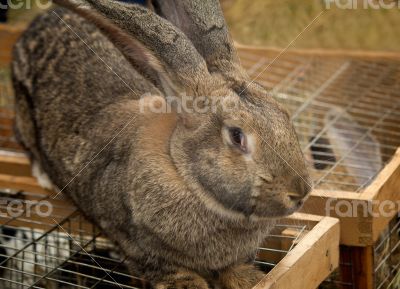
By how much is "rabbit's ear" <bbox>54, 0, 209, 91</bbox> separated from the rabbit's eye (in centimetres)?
25

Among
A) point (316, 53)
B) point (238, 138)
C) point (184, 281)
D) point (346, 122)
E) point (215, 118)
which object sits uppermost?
point (316, 53)

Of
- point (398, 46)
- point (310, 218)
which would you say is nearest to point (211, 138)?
point (310, 218)

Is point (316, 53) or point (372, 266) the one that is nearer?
point (372, 266)

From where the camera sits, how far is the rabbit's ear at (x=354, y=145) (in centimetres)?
410

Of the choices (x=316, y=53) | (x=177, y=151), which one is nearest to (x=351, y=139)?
(x=316, y=53)

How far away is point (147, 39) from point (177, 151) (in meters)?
0.39

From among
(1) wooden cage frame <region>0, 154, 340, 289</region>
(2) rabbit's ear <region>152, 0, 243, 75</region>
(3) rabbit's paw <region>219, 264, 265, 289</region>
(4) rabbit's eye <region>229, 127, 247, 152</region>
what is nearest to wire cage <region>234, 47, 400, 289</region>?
(1) wooden cage frame <region>0, 154, 340, 289</region>

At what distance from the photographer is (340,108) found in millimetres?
4648

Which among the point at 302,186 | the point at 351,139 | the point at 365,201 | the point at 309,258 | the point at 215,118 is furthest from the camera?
the point at 351,139

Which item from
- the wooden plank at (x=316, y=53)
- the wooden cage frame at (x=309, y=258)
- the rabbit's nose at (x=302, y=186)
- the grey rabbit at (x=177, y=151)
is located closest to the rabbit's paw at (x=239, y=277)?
the grey rabbit at (x=177, y=151)

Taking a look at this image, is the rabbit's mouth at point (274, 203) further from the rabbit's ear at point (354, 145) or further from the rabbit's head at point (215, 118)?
the rabbit's ear at point (354, 145)

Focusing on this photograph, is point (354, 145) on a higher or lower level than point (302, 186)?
higher

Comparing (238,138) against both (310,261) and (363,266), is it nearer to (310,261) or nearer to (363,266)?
(310,261)

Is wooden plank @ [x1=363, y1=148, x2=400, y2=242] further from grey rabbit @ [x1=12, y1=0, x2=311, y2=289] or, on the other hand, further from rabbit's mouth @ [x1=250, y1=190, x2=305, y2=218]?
rabbit's mouth @ [x1=250, y1=190, x2=305, y2=218]
